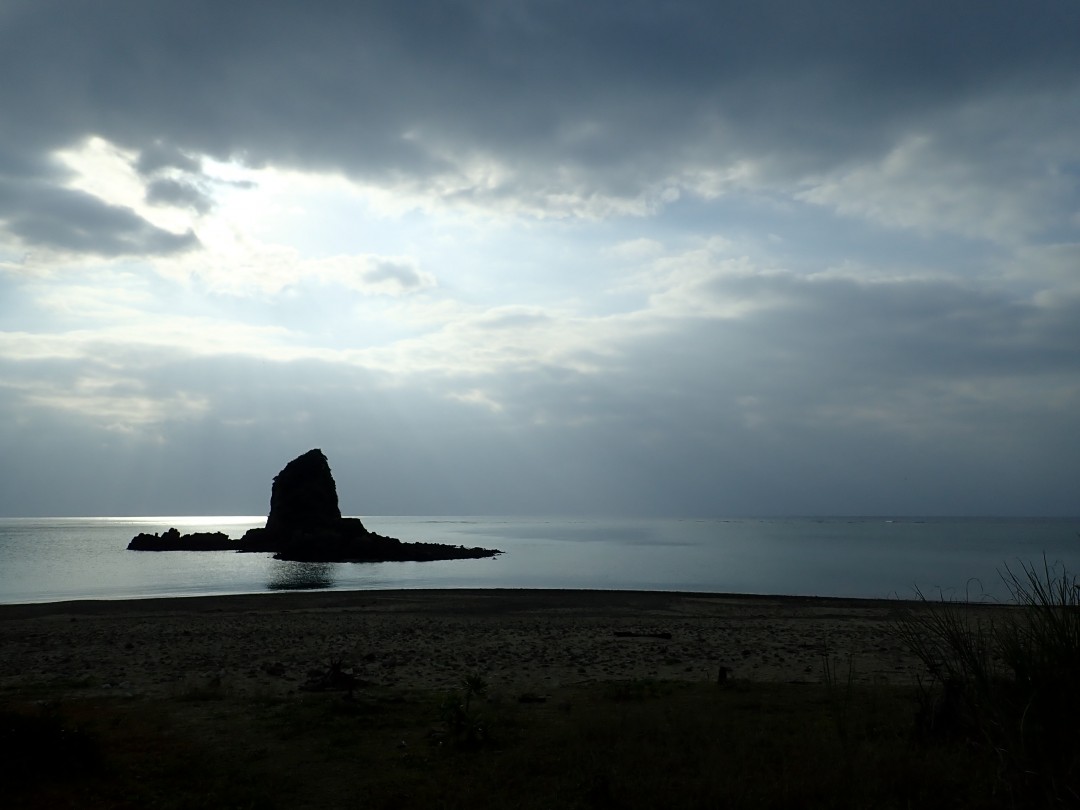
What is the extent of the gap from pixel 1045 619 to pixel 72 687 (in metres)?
20.1

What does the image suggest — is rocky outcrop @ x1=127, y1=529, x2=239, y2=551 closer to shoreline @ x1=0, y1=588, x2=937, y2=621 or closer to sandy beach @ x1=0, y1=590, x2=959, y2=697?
shoreline @ x1=0, y1=588, x2=937, y2=621

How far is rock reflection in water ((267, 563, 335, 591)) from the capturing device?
200 ft

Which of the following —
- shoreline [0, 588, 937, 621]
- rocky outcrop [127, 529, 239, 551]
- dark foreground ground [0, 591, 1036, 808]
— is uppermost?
dark foreground ground [0, 591, 1036, 808]

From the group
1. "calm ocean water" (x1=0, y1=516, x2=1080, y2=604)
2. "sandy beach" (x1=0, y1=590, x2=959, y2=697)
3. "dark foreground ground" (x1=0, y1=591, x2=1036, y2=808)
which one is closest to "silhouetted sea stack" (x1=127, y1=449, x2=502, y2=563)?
"calm ocean water" (x1=0, y1=516, x2=1080, y2=604)

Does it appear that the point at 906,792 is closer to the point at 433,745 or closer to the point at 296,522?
the point at 433,745

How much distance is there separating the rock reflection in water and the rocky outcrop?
48.0 metres

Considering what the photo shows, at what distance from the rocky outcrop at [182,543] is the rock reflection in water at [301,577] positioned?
4801 centimetres

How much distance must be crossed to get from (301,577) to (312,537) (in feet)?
122

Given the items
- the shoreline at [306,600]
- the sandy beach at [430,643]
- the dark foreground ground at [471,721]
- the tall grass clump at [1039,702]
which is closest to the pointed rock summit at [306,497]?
the shoreline at [306,600]

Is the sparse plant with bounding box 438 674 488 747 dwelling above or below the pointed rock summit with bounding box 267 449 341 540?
below

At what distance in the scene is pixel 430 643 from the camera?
25.6 m

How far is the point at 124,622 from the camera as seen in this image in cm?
3309

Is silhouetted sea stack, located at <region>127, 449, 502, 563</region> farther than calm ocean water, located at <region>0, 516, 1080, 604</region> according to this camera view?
Yes

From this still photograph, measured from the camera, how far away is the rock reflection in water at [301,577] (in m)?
61.1
